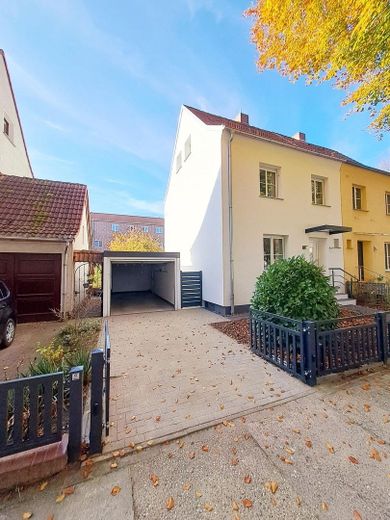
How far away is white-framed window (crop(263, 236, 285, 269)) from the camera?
9586 mm

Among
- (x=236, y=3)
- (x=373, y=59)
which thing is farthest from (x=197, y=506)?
(x=236, y=3)

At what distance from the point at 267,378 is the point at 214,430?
1.57 meters

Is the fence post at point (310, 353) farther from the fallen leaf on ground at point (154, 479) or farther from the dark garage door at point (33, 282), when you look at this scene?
the dark garage door at point (33, 282)

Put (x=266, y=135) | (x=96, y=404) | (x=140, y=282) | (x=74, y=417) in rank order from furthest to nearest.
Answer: (x=140, y=282) < (x=266, y=135) < (x=96, y=404) < (x=74, y=417)

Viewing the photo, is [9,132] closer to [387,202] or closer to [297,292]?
[297,292]

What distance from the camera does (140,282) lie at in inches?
733

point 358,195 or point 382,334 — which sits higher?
point 358,195

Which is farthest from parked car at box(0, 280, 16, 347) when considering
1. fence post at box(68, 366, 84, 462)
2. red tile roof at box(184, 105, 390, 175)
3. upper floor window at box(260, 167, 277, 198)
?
upper floor window at box(260, 167, 277, 198)

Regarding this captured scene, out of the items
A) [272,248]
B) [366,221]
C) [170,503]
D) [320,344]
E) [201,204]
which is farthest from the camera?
[366,221]

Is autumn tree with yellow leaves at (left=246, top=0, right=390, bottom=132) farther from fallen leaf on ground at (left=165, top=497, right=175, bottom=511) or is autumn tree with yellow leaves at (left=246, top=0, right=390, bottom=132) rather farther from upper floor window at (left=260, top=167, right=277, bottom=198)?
fallen leaf on ground at (left=165, top=497, right=175, bottom=511)

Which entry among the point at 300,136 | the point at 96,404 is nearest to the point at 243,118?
the point at 300,136

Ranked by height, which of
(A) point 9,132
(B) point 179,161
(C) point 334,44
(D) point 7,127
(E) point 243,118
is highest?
(E) point 243,118

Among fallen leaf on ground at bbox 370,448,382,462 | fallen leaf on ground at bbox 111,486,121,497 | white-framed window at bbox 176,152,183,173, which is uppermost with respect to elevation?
white-framed window at bbox 176,152,183,173

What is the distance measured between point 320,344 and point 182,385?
2.38m
